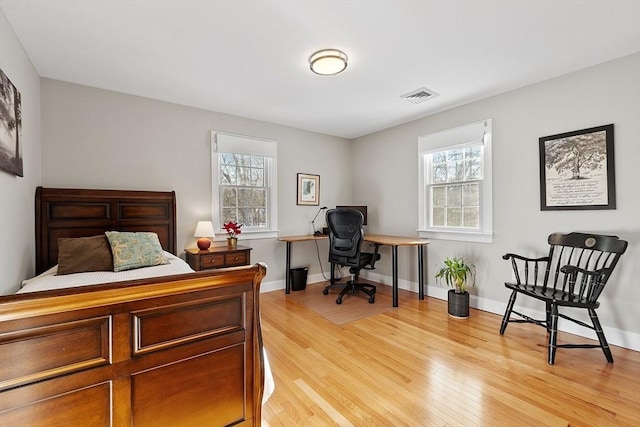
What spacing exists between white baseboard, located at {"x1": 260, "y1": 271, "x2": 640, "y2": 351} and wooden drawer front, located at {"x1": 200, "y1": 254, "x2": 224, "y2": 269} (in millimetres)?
1042

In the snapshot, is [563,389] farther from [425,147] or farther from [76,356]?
[425,147]

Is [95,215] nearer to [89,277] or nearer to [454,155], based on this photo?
[89,277]

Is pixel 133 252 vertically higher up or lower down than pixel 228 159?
lower down

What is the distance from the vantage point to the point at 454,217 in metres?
3.90

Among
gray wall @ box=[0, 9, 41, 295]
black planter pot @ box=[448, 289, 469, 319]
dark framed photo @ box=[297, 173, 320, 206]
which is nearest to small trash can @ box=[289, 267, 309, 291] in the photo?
dark framed photo @ box=[297, 173, 320, 206]

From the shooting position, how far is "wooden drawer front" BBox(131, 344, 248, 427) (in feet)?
3.86

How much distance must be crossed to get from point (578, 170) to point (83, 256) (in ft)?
14.4

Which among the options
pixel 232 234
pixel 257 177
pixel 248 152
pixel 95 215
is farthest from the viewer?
pixel 257 177

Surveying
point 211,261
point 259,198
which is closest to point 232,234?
point 211,261

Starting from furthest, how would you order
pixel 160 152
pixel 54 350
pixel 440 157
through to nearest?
pixel 440 157 < pixel 160 152 < pixel 54 350

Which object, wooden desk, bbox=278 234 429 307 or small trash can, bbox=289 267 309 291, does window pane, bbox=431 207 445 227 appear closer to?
wooden desk, bbox=278 234 429 307

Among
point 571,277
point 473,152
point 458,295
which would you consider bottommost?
point 458,295

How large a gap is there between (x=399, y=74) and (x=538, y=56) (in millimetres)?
1136

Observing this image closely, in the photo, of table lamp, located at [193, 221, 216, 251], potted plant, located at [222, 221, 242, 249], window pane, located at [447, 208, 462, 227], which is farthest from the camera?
window pane, located at [447, 208, 462, 227]
